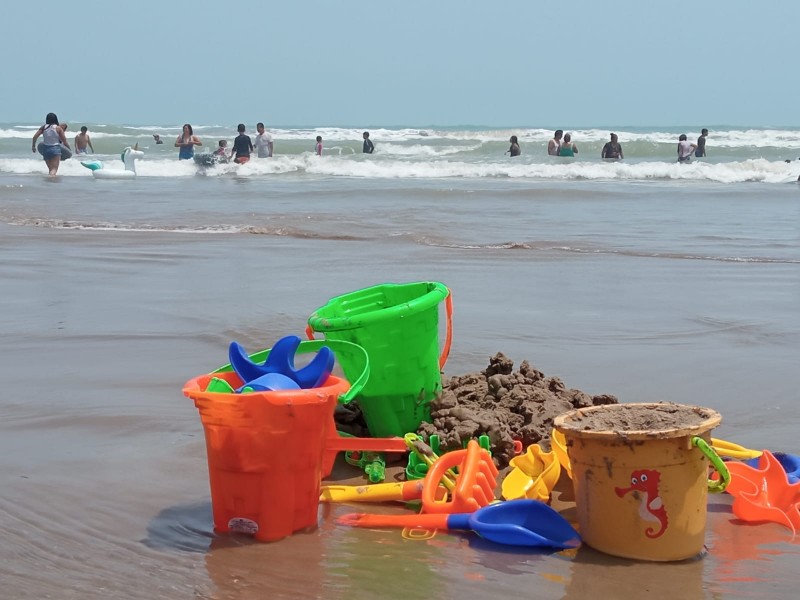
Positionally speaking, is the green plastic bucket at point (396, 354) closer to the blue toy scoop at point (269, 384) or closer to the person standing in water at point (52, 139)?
the blue toy scoop at point (269, 384)

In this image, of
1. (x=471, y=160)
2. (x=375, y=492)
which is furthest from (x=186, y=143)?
(x=375, y=492)

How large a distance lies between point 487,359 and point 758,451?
1729 millimetres

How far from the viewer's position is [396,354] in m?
3.59

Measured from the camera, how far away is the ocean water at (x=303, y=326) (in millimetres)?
2676

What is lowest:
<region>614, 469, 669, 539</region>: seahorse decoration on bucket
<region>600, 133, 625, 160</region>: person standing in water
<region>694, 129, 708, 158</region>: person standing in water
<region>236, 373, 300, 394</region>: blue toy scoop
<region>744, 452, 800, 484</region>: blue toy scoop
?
<region>744, 452, 800, 484</region>: blue toy scoop

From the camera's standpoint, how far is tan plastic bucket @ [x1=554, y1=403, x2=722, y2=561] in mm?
2670

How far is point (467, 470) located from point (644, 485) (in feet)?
2.17

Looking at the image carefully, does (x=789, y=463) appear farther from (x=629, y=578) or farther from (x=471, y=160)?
(x=471, y=160)

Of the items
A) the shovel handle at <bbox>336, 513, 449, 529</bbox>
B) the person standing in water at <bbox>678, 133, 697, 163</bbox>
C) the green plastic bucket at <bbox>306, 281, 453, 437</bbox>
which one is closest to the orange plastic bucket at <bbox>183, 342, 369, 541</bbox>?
the shovel handle at <bbox>336, 513, 449, 529</bbox>

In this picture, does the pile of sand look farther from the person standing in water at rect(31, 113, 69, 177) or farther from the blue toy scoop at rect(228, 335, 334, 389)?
the person standing in water at rect(31, 113, 69, 177)

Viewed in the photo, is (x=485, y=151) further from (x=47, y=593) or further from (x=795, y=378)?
(x=47, y=593)

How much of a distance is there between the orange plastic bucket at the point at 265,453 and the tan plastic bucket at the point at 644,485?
73 cm

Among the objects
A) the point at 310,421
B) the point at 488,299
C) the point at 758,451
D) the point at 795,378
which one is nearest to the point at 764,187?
the point at 488,299

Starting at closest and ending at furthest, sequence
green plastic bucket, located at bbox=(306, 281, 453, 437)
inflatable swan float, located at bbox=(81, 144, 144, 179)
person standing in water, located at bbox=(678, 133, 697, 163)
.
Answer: green plastic bucket, located at bbox=(306, 281, 453, 437) → inflatable swan float, located at bbox=(81, 144, 144, 179) → person standing in water, located at bbox=(678, 133, 697, 163)
